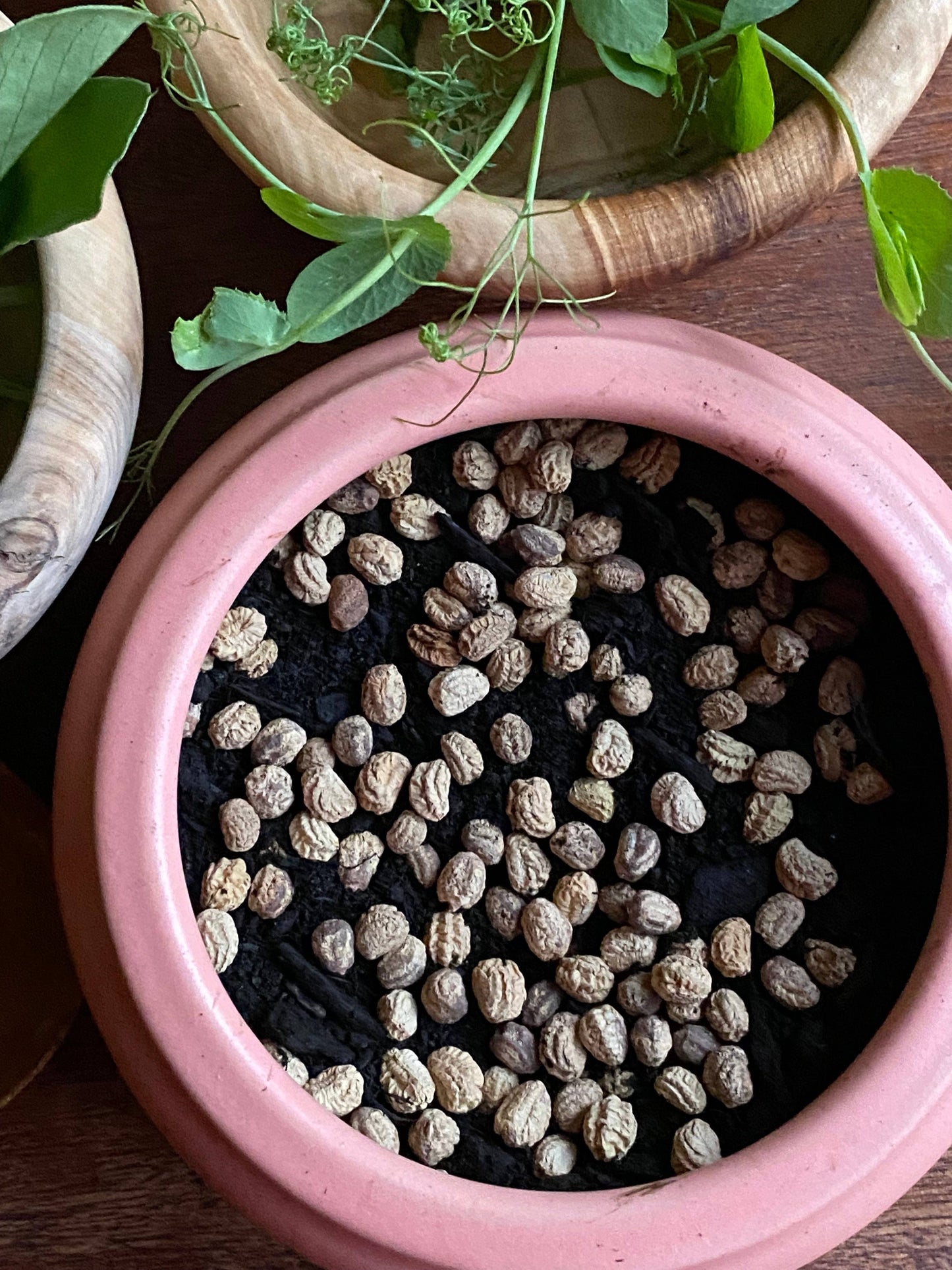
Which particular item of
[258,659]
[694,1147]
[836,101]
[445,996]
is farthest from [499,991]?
[836,101]

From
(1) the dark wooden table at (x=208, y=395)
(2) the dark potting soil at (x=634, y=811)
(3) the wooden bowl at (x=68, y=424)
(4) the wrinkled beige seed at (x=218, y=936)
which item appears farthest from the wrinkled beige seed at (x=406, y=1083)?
(3) the wooden bowl at (x=68, y=424)

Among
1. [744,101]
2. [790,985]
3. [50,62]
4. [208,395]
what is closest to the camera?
[50,62]

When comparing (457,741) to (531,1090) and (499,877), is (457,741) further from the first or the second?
(531,1090)

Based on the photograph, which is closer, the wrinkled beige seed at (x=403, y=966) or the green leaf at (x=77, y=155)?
the green leaf at (x=77, y=155)

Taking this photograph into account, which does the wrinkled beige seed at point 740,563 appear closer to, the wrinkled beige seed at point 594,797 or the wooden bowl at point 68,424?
the wrinkled beige seed at point 594,797

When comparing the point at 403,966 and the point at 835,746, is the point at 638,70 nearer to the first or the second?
the point at 835,746

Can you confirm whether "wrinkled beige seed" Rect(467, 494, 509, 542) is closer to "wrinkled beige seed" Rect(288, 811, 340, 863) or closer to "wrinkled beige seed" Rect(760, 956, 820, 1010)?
"wrinkled beige seed" Rect(288, 811, 340, 863)

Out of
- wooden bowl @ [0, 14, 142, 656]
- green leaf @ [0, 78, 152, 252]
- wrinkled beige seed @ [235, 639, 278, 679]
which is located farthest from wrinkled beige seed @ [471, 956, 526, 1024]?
green leaf @ [0, 78, 152, 252]
